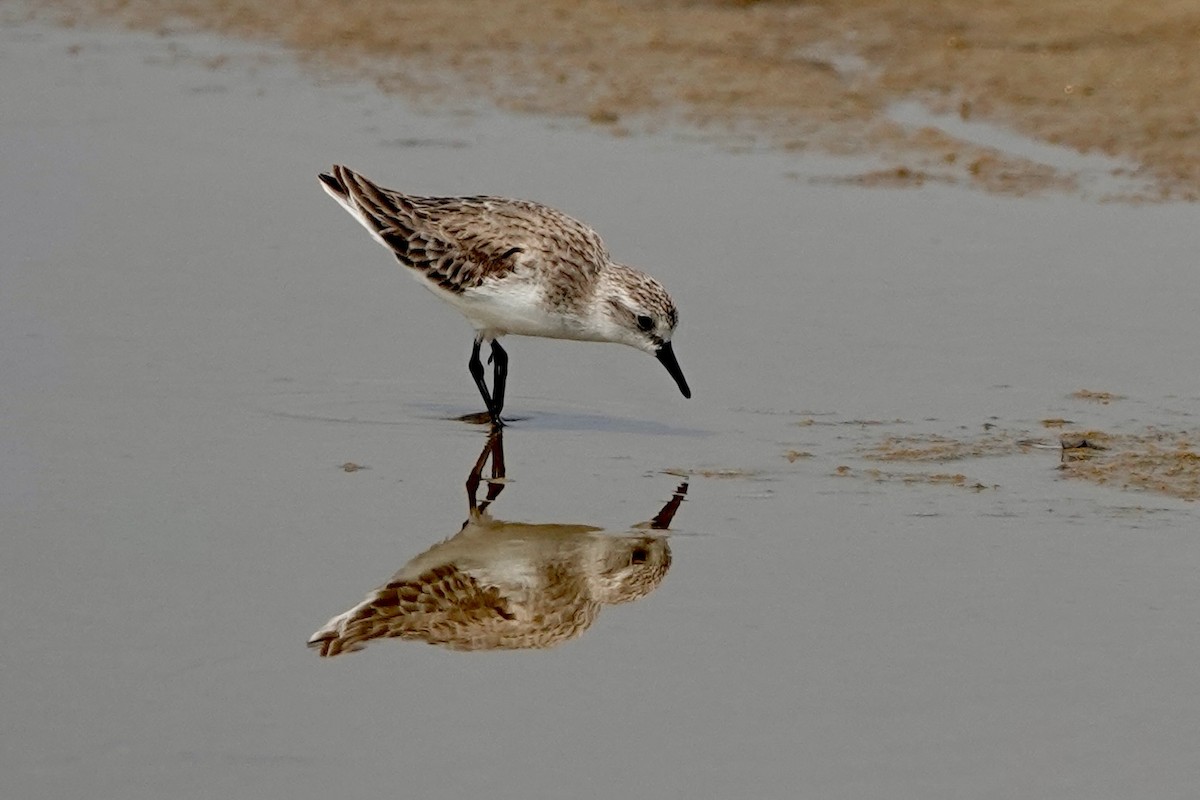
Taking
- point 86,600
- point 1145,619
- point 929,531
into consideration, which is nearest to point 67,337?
point 86,600

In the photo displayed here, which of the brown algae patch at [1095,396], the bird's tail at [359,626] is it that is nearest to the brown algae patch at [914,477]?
the brown algae patch at [1095,396]

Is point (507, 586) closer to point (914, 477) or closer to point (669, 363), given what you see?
point (914, 477)

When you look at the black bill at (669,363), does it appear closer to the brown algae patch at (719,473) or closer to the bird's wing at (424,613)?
the brown algae patch at (719,473)

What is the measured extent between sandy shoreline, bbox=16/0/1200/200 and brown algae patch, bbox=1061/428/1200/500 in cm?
384

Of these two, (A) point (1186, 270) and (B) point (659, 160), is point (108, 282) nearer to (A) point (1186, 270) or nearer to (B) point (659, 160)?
(B) point (659, 160)

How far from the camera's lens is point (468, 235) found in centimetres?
917

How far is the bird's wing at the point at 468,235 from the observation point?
29.6ft

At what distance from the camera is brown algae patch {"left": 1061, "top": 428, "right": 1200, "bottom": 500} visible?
315 inches

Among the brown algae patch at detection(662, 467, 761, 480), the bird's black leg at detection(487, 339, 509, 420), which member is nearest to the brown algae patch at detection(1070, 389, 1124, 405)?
the brown algae patch at detection(662, 467, 761, 480)

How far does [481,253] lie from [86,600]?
2.98m

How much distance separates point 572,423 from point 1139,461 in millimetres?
2339

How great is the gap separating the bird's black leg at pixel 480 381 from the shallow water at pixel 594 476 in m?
0.12

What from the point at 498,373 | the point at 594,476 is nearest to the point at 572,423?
the point at 498,373

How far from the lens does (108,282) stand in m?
10.3
